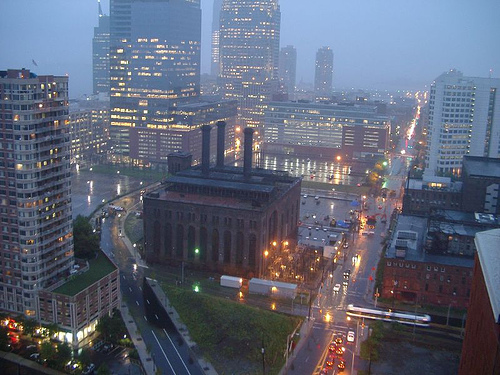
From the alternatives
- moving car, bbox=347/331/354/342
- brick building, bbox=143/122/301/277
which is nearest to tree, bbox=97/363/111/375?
moving car, bbox=347/331/354/342

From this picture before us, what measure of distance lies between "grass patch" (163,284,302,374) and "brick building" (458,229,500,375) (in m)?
15.6

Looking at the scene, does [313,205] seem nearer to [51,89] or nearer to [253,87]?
[51,89]

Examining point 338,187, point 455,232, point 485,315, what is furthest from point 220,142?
point 485,315

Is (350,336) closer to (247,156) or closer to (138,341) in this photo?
(138,341)

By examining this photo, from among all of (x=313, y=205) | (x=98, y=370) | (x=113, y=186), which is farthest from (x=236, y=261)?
(x=113, y=186)

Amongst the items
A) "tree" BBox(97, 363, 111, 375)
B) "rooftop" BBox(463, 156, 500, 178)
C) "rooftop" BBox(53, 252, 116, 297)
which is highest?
"rooftop" BBox(463, 156, 500, 178)

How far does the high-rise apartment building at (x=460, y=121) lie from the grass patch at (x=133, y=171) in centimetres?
4881

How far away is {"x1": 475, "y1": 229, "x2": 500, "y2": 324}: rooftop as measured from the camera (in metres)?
18.1

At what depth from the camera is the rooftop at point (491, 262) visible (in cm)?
1808

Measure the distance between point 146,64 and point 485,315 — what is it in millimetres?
109027

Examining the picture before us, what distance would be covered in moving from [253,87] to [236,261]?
11318 cm

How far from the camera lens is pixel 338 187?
96.1 meters

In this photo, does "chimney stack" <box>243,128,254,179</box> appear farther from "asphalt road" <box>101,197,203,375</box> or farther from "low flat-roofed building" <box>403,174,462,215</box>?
"low flat-roofed building" <box>403,174,462,215</box>

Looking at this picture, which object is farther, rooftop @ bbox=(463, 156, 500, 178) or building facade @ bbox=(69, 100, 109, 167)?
building facade @ bbox=(69, 100, 109, 167)
